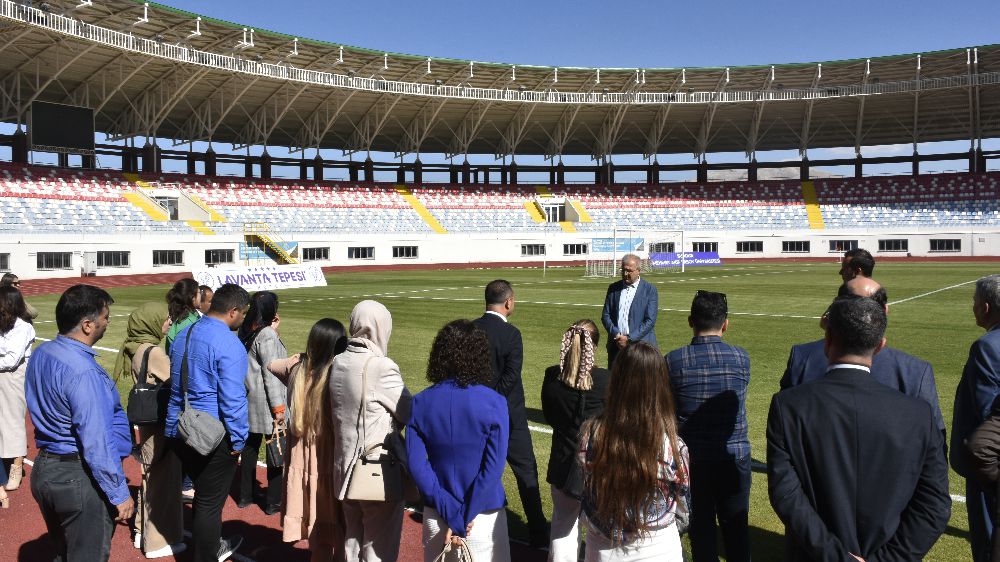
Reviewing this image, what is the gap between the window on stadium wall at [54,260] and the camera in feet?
131

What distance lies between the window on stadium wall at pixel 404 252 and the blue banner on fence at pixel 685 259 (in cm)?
1939

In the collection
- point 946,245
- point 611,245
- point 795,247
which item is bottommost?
point 946,245

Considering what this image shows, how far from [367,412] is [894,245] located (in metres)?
64.4

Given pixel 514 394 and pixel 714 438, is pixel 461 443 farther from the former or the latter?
pixel 514 394

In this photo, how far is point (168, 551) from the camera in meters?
5.76

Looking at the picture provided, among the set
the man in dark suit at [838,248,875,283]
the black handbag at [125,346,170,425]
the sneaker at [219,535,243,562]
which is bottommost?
the sneaker at [219,535,243,562]

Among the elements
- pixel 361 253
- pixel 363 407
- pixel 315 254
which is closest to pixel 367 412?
pixel 363 407

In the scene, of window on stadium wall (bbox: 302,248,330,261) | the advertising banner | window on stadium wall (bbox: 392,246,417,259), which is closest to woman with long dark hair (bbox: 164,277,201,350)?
the advertising banner

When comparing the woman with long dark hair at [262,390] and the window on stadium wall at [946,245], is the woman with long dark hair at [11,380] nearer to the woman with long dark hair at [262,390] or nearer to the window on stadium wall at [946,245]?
the woman with long dark hair at [262,390]

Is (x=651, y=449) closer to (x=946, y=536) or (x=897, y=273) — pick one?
(x=946, y=536)

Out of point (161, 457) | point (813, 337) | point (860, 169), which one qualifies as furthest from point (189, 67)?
point (860, 169)

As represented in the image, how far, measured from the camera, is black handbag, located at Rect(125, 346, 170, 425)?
5.40m

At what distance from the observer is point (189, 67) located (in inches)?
1772

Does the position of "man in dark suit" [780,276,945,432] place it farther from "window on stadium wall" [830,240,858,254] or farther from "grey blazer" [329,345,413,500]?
"window on stadium wall" [830,240,858,254]
